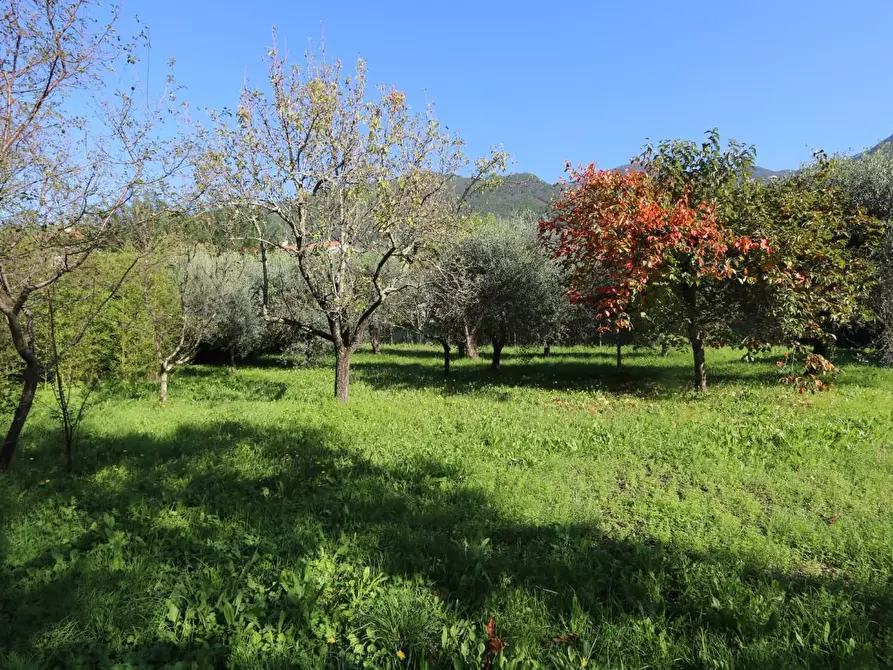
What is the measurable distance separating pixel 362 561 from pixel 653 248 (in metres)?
8.76

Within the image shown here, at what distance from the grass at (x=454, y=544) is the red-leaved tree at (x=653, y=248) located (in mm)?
3157

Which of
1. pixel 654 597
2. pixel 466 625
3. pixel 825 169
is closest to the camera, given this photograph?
pixel 466 625

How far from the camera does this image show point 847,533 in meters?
4.61

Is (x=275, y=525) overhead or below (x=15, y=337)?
below

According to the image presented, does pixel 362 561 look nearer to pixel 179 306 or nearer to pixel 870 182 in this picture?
pixel 179 306

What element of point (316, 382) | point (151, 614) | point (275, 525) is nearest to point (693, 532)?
point (275, 525)

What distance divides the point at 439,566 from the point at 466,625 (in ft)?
2.63

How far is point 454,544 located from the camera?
4.50 meters

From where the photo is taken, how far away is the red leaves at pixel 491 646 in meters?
3.09

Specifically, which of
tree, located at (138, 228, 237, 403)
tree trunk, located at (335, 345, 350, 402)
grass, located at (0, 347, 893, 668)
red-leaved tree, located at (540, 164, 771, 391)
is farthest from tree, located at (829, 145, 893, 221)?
tree, located at (138, 228, 237, 403)

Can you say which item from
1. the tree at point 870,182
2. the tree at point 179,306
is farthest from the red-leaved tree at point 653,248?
the tree at point 179,306

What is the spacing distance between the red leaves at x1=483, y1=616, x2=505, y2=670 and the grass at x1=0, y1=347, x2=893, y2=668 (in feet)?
0.19

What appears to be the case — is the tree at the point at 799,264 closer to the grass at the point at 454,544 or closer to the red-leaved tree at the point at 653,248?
the red-leaved tree at the point at 653,248

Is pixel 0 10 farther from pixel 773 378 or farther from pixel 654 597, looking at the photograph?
pixel 773 378
